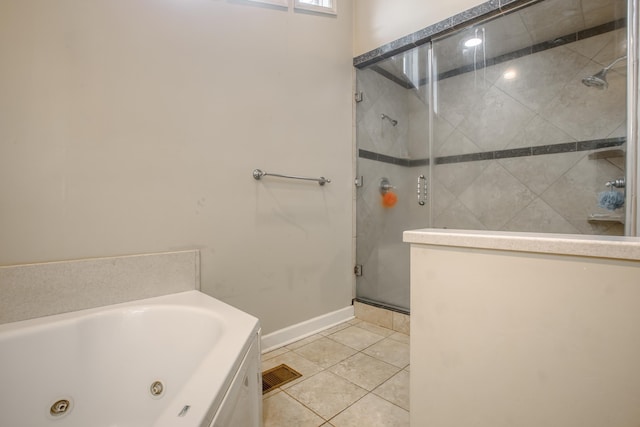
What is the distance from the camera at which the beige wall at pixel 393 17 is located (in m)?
1.77

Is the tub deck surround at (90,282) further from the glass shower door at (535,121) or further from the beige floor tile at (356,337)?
the glass shower door at (535,121)

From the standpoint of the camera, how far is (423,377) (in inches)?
33.9

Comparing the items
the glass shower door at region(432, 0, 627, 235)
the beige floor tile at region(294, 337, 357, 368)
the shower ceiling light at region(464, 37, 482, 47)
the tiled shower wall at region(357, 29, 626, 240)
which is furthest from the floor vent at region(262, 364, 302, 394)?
the shower ceiling light at region(464, 37, 482, 47)

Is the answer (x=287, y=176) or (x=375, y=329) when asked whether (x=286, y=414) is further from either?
(x=287, y=176)

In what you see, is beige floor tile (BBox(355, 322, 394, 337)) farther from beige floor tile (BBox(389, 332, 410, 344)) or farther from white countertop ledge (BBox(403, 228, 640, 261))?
white countertop ledge (BBox(403, 228, 640, 261))

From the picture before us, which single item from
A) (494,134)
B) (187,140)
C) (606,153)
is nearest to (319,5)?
(187,140)

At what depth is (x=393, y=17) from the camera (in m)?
1.99

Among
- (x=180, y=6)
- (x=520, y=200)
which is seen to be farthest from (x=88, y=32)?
(x=520, y=200)

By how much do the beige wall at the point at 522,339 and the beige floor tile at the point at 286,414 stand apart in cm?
44

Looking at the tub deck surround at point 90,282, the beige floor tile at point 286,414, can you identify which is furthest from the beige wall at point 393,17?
the beige floor tile at point 286,414

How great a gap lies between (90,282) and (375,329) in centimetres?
161

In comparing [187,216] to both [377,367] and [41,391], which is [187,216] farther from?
[377,367]

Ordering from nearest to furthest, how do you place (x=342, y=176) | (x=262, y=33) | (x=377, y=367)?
(x=377, y=367)
(x=262, y=33)
(x=342, y=176)

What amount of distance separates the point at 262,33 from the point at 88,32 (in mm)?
838
